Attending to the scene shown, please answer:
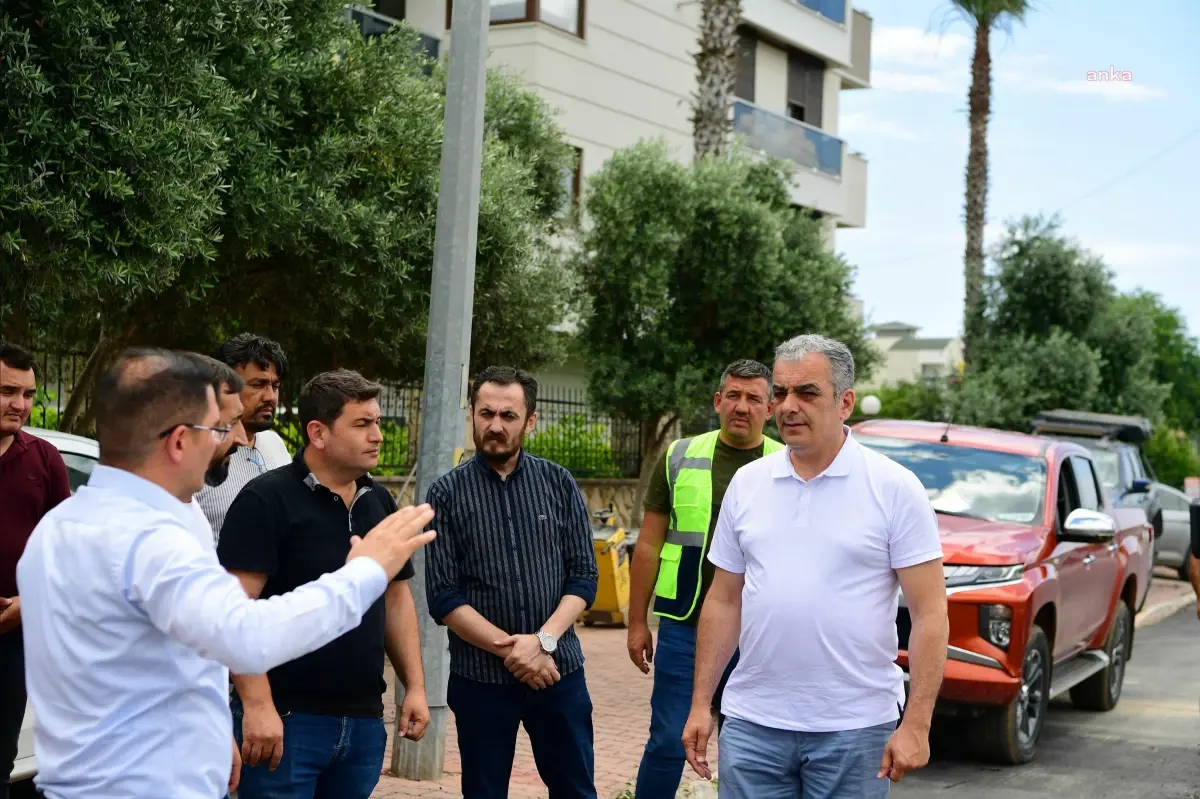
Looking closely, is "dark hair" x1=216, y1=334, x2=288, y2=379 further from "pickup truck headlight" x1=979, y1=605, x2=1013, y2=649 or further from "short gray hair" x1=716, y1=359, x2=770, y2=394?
"pickup truck headlight" x1=979, y1=605, x2=1013, y2=649

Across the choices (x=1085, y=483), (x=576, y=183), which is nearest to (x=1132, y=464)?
(x=576, y=183)

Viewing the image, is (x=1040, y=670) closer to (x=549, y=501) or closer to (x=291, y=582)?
(x=549, y=501)

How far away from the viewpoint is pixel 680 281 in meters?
19.0

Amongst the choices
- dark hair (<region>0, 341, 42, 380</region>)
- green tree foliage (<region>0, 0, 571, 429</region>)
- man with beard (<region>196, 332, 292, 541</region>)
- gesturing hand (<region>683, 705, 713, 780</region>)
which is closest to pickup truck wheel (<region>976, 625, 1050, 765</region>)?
gesturing hand (<region>683, 705, 713, 780</region>)

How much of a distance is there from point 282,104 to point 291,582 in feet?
21.9

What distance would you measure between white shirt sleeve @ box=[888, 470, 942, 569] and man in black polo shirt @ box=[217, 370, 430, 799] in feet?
4.70

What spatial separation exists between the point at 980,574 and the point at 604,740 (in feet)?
8.18

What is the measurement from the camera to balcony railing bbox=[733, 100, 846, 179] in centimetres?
2472

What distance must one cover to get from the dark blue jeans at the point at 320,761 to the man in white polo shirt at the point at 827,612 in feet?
3.58

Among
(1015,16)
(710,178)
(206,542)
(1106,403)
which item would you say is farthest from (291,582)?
(1106,403)

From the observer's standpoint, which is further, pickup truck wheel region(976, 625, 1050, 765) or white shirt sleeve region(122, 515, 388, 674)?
pickup truck wheel region(976, 625, 1050, 765)

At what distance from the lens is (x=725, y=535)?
179 inches

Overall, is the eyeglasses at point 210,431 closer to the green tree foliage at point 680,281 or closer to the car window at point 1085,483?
the car window at point 1085,483

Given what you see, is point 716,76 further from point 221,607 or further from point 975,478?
point 221,607
